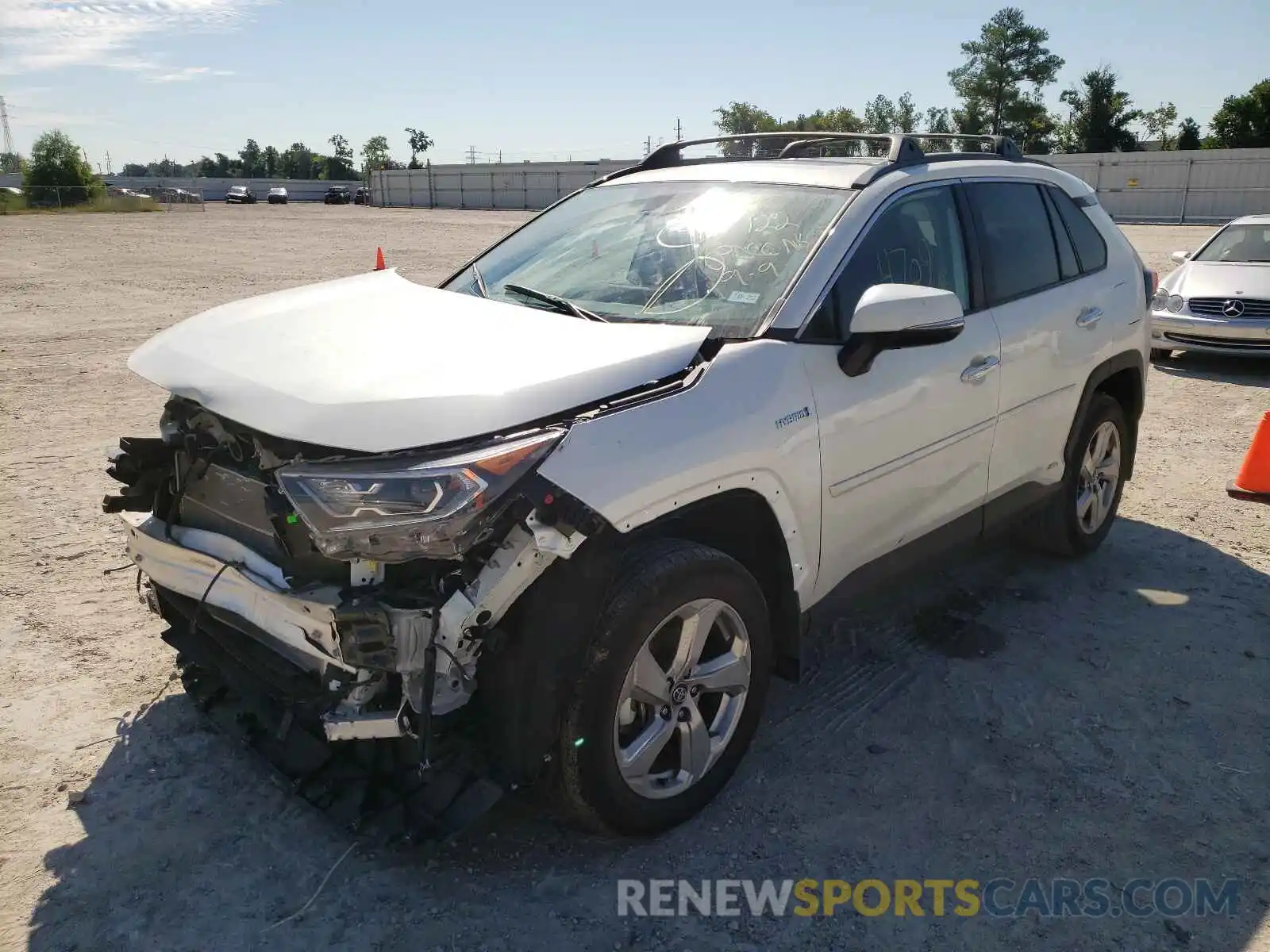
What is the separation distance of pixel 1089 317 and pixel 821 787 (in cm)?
277

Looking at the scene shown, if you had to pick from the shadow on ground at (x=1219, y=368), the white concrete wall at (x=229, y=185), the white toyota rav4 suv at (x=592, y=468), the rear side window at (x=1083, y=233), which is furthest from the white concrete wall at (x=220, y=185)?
the white toyota rav4 suv at (x=592, y=468)

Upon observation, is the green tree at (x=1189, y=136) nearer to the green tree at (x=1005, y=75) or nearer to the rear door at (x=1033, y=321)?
the green tree at (x=1005, y=75)

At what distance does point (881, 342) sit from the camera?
3.19 meters

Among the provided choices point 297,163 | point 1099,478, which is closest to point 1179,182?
point 1099,478

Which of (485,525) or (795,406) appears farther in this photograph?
(795,406)

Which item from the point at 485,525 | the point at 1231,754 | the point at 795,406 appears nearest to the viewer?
the point at 485,525

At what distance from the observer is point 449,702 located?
252cm

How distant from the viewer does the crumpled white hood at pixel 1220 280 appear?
33.1ft

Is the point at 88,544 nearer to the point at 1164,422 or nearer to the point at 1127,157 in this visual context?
the point at 1164,422

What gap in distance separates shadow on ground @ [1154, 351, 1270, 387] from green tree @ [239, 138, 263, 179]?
472 ft

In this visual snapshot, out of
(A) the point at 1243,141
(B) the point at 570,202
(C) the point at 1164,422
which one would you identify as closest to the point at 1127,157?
(A) the point at 1243,141

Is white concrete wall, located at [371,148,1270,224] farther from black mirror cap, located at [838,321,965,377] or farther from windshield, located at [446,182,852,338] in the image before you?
black mirror cap, located at [838,321,965,377]

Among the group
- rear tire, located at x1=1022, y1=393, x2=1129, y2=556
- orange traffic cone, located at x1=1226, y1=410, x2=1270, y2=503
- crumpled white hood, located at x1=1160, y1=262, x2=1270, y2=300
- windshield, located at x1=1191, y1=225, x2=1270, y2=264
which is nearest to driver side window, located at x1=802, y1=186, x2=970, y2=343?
rear tire, located at x1=1022, y1=393, x2=1129, y2=556

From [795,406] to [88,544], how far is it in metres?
3.98
